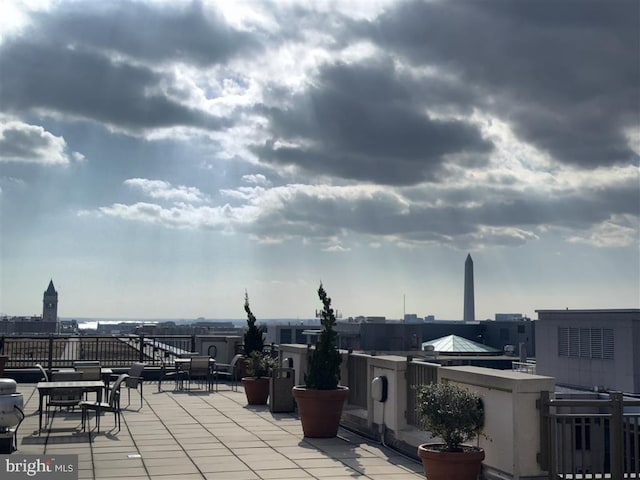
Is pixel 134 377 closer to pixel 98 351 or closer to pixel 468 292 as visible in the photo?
pixel 98 351

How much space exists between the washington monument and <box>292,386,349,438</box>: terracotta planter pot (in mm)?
133727

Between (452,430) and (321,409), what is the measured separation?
158 inches

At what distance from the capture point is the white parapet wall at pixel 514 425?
23.8 ft

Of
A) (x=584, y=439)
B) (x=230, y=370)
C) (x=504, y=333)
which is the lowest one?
(x=504, y=333)

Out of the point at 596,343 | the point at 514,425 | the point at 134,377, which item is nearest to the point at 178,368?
the point at 134,377

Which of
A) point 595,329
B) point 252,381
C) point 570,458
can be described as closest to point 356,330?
point 595,329

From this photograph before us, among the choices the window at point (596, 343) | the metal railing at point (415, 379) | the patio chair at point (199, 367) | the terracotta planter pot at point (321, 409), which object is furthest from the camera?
the window at point (596, 343)

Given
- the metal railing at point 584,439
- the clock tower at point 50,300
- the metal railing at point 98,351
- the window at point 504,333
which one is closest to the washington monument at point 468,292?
the window at point 504,333

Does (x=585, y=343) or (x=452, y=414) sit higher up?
(x=452, y=414)

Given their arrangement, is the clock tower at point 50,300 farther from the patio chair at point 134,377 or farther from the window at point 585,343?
the patio chair at point 134,377

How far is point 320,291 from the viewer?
11820 mm

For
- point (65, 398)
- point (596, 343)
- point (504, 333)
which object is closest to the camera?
point (65, 398)

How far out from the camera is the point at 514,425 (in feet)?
23.8

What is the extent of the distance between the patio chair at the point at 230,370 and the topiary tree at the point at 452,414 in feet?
40.2
